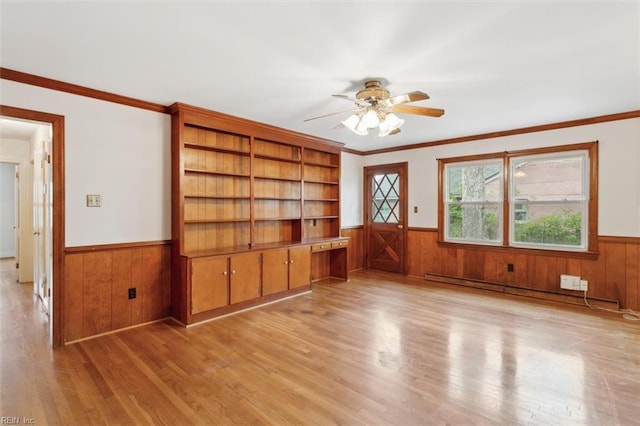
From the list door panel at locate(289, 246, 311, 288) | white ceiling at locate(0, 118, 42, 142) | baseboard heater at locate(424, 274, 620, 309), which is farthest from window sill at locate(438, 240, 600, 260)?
white ceiling at locate(0, 118, 42, 142)

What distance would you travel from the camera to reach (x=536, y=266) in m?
4.61

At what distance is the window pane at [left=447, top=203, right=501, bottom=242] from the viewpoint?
5059 millimetres

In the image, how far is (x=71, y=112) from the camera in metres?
3.03

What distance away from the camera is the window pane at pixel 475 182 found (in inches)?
199

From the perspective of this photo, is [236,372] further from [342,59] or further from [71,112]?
[71,112]

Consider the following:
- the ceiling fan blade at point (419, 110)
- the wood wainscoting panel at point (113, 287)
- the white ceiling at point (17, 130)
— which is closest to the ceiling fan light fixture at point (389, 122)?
the ceiling fan blade at point (419, 110)

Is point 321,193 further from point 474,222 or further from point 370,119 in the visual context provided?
point 370,119

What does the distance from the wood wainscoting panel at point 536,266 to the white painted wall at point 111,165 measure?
4.26 meters

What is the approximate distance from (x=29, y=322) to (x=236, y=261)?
7.58 ft

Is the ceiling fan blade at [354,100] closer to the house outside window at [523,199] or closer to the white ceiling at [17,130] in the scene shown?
the house outside window at [523,199]

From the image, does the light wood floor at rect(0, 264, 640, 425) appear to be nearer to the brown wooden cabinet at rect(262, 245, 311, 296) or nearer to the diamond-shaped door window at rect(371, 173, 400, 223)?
the brown wooden cabinet at rect(262, 245, 311, 296)

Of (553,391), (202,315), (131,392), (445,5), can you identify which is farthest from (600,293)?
(131,392)

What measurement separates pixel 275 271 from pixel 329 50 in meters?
2.92

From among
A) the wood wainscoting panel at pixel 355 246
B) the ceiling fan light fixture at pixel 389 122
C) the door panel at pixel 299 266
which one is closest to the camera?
the ceiling fan light fixture at pixel 389 122
